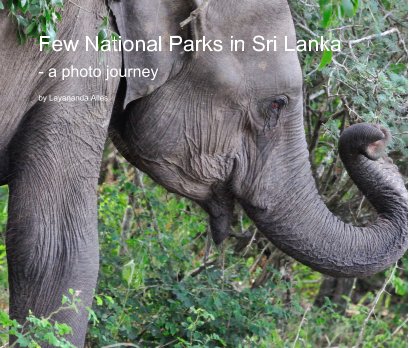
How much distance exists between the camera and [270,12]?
176 inches

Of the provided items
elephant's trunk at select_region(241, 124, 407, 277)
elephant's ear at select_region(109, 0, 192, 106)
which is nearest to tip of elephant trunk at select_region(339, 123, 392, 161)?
elephant's trunk at select_region(241, 124, 407, 277)

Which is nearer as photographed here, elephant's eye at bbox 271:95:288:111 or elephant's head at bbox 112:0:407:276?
elephant's head at bbox 112:0:407:276

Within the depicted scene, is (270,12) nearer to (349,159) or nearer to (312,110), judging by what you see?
(349,159)

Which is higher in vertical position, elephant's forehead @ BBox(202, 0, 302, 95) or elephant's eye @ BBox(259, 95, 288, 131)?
elephant's forehead @ BBox(202, 0, 302, 95)

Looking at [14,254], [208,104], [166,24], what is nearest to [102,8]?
[166,24]

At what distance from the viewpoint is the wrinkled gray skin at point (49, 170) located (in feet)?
13.5

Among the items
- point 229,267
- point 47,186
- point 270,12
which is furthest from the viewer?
point 229,267

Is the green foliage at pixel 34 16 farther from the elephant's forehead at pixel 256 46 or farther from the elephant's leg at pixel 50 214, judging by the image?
the elephant's forehead at pixel 256 46

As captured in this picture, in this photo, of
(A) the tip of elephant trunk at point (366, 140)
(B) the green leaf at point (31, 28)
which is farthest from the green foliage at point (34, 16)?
(A) the tip of elephant trunk at point (366, 140)

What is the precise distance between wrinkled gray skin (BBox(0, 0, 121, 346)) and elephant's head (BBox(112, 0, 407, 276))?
199 mm

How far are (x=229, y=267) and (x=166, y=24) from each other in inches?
74.0

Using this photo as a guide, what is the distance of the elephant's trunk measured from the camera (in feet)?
15.2

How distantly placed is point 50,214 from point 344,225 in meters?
1.26

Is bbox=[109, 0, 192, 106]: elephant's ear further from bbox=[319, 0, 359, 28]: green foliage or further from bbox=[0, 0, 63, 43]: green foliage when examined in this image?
bbox=[319, 0, 359, 28]: green foliage
